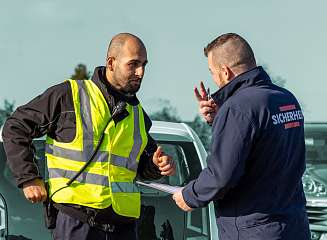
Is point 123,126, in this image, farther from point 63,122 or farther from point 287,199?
point 287,199

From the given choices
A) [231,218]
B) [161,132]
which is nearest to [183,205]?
[231,218]

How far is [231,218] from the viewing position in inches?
165

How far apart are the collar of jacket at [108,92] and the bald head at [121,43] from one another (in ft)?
0.39

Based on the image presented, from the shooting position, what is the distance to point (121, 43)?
469cm

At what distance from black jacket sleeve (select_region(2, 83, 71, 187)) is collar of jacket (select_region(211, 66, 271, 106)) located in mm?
797

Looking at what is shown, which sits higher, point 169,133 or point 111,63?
point 111,63

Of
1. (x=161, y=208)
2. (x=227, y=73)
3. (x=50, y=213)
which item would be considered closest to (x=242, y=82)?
(x=227, y=73)

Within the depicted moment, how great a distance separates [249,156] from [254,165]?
0.05 meters

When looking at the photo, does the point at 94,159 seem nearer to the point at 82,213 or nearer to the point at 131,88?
the point at 82,213

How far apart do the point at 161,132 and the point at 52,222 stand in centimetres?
115

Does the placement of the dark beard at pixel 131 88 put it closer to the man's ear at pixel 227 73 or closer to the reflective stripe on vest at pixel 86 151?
the reflective stripe on vest at pixel 86 151

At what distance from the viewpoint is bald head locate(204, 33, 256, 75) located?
423 cm

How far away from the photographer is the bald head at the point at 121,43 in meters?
4.67

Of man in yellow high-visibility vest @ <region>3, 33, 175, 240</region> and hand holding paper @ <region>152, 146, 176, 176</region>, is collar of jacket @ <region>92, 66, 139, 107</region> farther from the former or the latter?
hand holding paper @ <region>152, 146, 176, 176</region>
